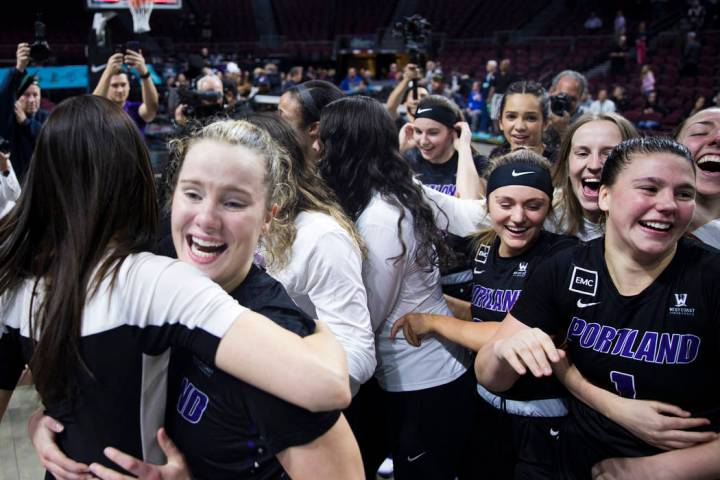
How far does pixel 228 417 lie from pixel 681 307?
1.04 meters

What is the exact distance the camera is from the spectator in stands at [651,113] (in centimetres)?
1151

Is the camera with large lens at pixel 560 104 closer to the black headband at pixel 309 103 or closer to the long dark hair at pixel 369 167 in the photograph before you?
the black headband at pixel 309 103

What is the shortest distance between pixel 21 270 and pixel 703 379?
1474 millimetres

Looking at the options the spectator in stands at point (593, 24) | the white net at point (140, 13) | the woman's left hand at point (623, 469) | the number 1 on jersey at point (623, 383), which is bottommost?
the woman's left hand at point (623, 469)

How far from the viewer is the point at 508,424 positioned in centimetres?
189

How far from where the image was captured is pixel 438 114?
289 centimetres

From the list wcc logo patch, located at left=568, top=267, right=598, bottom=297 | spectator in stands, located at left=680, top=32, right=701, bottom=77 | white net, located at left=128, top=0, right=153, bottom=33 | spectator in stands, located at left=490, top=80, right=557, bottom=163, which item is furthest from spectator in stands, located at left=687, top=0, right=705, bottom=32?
wcc logo patch, located at left=568, top=267, right=598, bottom=297

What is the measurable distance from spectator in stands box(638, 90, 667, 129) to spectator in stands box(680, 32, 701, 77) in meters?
1.33

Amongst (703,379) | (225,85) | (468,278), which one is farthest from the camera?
(225,85)

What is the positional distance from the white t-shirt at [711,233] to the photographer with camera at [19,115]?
12.5 ft

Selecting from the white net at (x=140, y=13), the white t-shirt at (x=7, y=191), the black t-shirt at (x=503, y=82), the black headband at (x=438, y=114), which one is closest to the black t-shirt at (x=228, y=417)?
the black headband at (x=438, y=114)

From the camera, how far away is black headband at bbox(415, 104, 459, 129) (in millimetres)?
2889

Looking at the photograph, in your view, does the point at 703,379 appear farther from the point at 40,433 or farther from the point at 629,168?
the point at 40,433

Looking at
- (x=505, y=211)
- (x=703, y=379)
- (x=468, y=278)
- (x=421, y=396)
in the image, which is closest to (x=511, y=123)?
(x=468, y=278)
